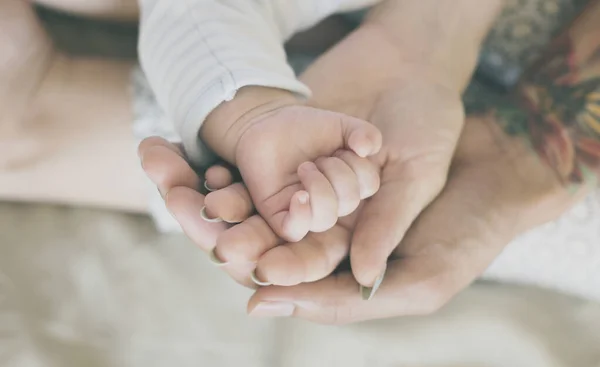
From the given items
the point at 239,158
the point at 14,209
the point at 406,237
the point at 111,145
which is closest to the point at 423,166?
the point at 406,237

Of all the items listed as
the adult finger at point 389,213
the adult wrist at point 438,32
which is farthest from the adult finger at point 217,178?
the adult wrist at point 438,32

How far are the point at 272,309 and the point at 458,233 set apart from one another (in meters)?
A: 0.19

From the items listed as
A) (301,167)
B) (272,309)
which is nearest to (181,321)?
(272,309)

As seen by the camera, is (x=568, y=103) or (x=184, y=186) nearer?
(x=184, y=186)

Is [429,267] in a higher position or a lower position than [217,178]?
lower

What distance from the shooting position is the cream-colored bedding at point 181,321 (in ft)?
1.91

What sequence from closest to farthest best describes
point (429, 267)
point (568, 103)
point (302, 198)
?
point (302, 198), point (429, 267), point (568, 103)

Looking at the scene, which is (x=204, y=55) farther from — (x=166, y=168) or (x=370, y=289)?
(x=370, y=289)

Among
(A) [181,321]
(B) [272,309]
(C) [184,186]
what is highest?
(C) [184,186]

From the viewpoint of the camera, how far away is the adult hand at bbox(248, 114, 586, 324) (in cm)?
50

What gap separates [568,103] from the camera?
0.65 meters

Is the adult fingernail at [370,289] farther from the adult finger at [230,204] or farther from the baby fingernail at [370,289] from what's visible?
the adult finger at [230,204]

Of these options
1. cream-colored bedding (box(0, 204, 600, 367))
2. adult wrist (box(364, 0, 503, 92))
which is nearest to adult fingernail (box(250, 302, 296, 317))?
cream-colored bedding (box(0, 204, 600, 367))

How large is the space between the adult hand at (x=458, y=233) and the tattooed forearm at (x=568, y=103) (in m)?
0.02
